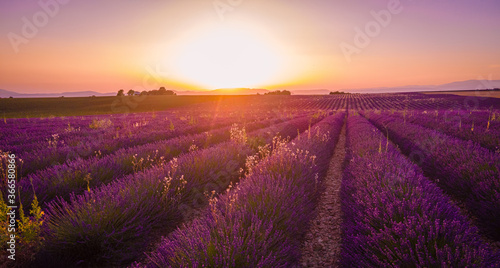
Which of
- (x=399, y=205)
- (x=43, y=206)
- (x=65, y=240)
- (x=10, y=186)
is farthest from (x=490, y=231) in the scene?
(x=10, y=186)

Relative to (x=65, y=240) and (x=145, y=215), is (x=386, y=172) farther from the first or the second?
(x=65, y=240)

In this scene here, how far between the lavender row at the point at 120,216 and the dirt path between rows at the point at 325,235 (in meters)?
2.18

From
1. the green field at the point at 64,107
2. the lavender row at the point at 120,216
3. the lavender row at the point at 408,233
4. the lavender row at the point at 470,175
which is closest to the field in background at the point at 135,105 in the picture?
the green field at the point at 64,107

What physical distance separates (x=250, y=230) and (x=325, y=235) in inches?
64.4

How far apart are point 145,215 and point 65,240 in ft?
3.14

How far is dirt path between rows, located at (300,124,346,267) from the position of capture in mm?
2804

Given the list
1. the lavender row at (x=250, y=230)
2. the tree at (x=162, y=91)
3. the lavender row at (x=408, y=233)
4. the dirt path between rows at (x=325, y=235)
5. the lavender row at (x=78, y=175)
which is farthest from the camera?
the tree at (x=162, y=91)

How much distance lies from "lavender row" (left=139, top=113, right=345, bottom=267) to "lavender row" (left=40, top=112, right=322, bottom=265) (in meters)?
0.50

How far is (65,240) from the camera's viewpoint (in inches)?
104

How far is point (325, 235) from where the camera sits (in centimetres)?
336

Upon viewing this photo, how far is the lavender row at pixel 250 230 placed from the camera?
2.02 metres

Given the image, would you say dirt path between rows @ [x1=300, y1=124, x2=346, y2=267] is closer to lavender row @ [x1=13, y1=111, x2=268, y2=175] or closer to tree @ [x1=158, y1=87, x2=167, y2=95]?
lavender row @ [x1=13, y1=111, x2=268, y2=175]

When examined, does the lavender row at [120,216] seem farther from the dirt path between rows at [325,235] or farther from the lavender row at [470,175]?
the lavender row at [470,175]

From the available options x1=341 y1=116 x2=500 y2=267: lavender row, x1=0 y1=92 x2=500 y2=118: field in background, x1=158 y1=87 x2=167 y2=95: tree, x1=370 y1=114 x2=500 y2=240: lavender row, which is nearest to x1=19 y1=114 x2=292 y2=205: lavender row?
x1=341 y1=116 x2=500 y2=267: lavender row
